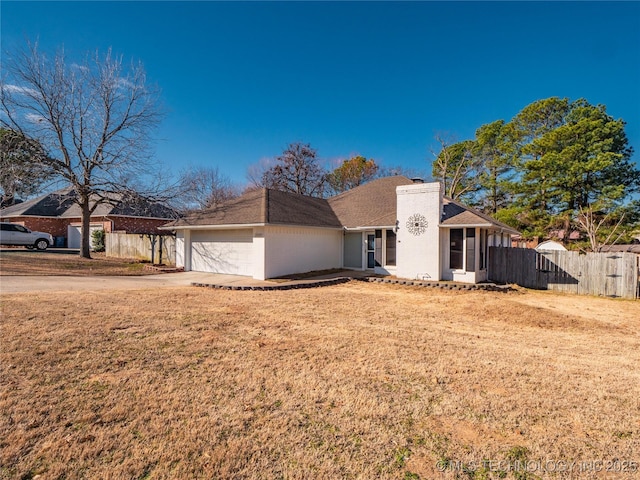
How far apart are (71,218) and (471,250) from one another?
3168 cm

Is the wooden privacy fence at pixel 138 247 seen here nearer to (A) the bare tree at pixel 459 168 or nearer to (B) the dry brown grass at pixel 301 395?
(B) the dry brown grass at pixel 301 395

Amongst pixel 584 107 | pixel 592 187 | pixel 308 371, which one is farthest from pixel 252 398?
pixel 584 107

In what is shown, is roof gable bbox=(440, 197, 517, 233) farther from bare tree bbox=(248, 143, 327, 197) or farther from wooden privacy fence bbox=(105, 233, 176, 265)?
bare tree bbox=(248, 143, 327, 197)

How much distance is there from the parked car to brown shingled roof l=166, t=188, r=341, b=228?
13.1 metres

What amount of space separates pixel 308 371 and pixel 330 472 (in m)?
1.87

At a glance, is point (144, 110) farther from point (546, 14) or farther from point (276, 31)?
point (546, 14)

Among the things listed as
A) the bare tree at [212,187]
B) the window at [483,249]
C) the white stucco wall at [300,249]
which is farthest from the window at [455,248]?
the bare tree at [212,187]

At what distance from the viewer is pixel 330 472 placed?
248 cm

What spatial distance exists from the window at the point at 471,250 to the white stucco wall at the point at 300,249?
6359 millimetres

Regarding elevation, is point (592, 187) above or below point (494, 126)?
below

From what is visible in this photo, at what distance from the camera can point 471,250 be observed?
1262 centimetres

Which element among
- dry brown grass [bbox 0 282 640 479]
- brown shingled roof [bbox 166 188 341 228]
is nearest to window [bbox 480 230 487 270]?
dry brown grass [bbox 0 282 640 479]

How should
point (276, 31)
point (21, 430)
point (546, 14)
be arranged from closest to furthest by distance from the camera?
point (21, 430)
point (546, 14)
point (276, 31)

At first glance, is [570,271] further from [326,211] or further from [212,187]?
[212,187]
